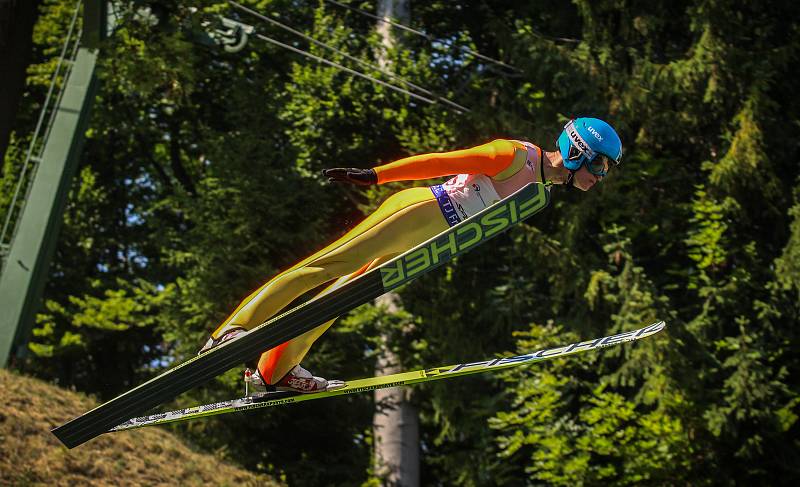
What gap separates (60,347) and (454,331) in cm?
748

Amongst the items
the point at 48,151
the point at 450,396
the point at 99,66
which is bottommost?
the point at 450,396

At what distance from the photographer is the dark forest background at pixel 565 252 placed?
13664 millimetres

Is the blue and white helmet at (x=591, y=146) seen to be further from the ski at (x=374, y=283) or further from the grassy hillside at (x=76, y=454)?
the grassy hillside at (x=76, y=454)

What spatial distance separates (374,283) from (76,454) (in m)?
5.77

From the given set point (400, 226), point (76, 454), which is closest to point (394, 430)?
point (76, 454)

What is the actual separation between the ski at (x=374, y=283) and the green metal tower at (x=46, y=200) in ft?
22.4

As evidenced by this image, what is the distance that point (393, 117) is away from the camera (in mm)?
15922

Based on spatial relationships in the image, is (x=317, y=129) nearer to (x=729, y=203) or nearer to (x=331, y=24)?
(x=331, y=24)

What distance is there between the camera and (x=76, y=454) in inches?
404

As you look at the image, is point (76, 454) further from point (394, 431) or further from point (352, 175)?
point (352, 175)

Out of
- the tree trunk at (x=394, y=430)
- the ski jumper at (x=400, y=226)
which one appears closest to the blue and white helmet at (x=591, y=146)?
the ski jumper at (x=400, y=226)

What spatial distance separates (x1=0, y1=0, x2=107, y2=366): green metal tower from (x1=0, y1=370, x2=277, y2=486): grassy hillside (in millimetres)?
825

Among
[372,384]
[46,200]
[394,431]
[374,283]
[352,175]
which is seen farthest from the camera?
[394,431]

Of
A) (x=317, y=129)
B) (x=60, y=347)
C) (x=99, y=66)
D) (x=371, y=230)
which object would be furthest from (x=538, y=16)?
(x=371, y=230)
